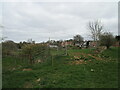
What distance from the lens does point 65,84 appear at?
11.1 ft

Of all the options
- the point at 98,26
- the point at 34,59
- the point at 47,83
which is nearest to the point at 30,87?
the point at 47,83

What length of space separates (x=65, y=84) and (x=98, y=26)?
20.4 m

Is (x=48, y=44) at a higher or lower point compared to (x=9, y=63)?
higher

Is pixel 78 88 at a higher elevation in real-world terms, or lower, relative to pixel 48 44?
lower

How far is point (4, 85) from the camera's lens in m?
3.40

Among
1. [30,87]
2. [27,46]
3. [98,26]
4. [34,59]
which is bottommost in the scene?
[30,87]

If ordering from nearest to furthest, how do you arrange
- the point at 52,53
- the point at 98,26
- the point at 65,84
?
1. the point at 65,84
2. the point at 52,53
3. the point at 98,26

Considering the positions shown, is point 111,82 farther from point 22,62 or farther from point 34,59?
point 22,62

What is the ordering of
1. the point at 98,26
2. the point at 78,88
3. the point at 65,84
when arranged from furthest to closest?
the point at 98,26
the point at 65,84
the point at 78,88

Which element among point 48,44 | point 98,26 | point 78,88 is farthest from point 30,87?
point 98,26

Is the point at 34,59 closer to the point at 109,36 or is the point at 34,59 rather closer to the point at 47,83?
the point at 47,83

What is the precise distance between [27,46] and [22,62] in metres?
1.03

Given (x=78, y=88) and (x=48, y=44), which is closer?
(x=78, y=88)

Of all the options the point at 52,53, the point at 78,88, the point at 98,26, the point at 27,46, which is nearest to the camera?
the point at 78,88
